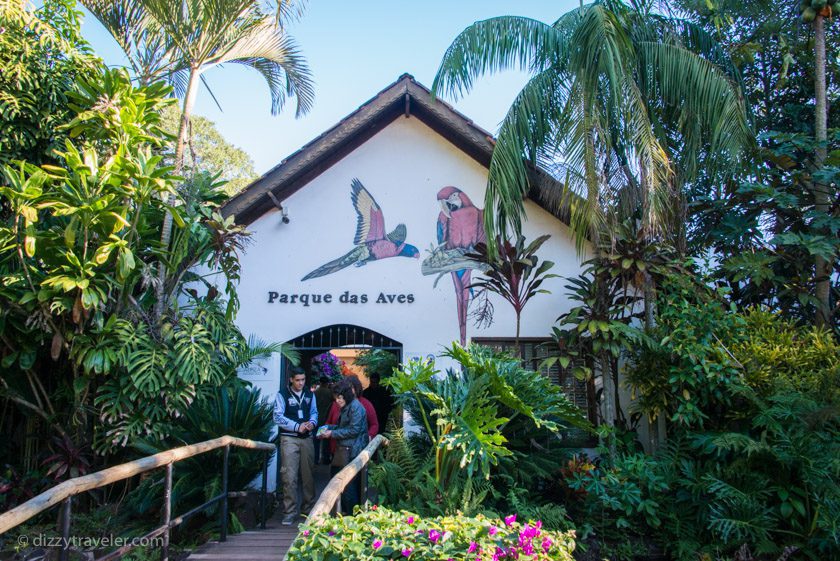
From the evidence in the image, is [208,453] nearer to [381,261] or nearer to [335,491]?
[381,261]

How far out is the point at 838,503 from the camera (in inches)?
199

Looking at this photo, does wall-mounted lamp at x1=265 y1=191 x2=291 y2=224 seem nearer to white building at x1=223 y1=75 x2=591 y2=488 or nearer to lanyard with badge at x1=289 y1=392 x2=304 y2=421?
white building at x1=223 y1=75 x2=591 y2=488

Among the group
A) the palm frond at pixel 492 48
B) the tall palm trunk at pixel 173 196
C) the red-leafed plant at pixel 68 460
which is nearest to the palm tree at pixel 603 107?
the palm frond at pixel 492 48

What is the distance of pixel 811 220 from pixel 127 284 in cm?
763

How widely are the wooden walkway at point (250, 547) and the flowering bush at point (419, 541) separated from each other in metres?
1.65

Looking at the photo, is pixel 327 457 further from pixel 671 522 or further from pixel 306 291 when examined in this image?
pixel 671 522

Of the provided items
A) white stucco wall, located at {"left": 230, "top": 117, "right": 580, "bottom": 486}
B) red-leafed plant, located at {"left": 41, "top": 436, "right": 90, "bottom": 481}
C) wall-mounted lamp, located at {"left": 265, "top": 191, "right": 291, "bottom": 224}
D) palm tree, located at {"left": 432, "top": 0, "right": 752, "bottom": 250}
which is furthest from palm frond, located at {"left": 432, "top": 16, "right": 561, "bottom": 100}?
red-leafed plant, located at {"left": 41, "top": 436, "right": 90, "bottom": 481}

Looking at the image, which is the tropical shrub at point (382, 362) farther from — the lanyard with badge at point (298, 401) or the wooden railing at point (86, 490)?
the wooden railing at point (86, 490)

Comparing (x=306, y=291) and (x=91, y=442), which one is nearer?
(x=91, y=442)

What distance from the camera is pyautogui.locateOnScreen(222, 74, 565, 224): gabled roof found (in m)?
8.13

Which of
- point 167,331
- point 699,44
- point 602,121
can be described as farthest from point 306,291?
point 699,44

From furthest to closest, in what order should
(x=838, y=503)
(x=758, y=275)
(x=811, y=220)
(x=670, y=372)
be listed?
1. (x=811, y=220)
2. (x=758, y=275)
3. (x=670, y=372)
4. (x=838, y=503)

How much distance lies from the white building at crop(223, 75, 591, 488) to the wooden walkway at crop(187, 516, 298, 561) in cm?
286

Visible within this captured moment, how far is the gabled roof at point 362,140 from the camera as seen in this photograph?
813cm
